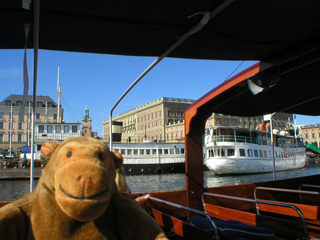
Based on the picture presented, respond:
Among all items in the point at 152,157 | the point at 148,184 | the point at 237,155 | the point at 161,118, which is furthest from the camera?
the point at 161,118

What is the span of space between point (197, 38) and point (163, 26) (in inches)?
20.5

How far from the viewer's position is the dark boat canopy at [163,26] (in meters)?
2.66

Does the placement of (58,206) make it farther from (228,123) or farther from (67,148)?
(228,123)

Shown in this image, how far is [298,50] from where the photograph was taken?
378 cm

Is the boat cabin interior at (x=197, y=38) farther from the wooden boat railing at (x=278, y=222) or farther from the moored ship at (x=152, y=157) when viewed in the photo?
the moored ship at (x=152, y=157)

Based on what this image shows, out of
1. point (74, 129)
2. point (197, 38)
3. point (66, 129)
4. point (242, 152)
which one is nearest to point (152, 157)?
point (242, 152)

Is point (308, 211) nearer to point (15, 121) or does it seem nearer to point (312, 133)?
point (15, 121)

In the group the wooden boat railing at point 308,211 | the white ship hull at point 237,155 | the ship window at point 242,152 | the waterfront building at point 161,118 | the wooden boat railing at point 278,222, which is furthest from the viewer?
the waterfront building at point 161,118

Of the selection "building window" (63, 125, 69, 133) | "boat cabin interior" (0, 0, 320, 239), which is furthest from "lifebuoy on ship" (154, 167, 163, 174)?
"boat cabin interior" (0, 0, 320, 239)

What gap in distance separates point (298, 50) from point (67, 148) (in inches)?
130

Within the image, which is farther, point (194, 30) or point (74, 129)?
point (74, 129)

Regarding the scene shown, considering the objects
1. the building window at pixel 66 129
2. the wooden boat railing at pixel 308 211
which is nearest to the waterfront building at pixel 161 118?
the building window at pixel 66 129

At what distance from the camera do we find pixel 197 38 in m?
3.43

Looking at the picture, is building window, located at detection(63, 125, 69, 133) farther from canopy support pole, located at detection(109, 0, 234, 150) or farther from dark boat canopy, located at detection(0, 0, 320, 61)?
dark boat canopy, located at detection(0, 0, 320, 61)
